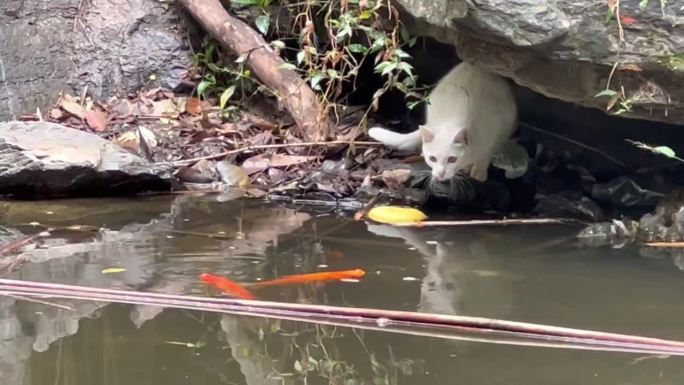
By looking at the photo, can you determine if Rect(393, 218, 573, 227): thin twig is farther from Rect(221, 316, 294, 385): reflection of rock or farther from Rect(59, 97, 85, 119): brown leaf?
Rect(59, 97, 85, 119): brown leaf

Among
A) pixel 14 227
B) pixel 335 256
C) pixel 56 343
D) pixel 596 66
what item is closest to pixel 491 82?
pixel 596 66

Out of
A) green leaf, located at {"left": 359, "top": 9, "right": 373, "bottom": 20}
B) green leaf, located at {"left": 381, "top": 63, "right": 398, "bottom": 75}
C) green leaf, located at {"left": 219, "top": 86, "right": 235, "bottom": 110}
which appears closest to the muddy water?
A: green leaf, located at {"left": 381, "top": 63, "right": 398, "bottom": 75}

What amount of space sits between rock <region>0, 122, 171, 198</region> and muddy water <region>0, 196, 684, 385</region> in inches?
10.4

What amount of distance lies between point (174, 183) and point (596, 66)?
97.3 inches

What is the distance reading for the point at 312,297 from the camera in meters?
2.85

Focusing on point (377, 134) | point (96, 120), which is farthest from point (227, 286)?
point (96, 120)

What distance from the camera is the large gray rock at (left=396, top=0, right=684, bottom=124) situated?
3473 mm

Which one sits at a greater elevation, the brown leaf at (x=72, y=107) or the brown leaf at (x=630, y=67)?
the brown leaf at (x=630, y=67)

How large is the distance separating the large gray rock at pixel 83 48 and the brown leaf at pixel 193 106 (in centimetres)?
28

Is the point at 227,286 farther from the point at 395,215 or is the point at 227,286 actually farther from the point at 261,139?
the point at 261,139

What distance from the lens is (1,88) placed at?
5910mm

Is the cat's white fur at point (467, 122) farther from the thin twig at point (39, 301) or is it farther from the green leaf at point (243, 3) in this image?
the thin twig at point (39, 301)

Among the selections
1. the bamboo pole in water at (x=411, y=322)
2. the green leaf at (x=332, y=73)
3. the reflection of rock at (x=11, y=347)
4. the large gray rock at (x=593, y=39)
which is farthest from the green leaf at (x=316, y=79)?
the reflection of rock at (x=11, y=347)

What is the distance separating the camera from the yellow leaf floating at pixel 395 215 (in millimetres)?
4133
